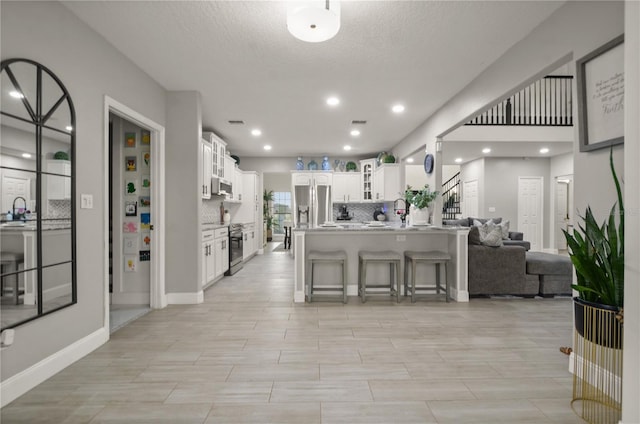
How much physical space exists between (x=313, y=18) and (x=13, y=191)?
2.09 metres

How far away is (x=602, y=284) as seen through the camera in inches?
67.0

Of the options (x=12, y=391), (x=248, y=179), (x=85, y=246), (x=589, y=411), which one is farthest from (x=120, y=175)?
(x=589, y=411)

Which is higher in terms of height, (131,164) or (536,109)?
(536,109)

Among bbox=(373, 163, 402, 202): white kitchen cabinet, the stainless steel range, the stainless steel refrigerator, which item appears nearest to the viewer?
the stainless steel range

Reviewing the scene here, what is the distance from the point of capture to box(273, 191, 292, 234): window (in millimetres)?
12672

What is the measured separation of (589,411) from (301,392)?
1.61 metres

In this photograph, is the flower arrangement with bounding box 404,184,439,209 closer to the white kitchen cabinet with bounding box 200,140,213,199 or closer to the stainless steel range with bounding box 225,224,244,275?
the white kitchen cabinet with bounding box 200,140,213,199

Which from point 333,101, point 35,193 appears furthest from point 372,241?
point 35,193

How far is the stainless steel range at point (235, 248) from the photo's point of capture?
5.73 metres

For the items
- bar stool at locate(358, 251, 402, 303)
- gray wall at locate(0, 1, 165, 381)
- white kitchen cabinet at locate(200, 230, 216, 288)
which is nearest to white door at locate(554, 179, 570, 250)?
bar stool at locate(358, 251, 402, 303)

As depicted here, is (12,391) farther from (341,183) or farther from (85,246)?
(341,183)

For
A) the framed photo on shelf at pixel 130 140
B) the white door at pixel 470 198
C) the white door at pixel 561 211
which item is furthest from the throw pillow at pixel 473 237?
the white door at pixel 561 211

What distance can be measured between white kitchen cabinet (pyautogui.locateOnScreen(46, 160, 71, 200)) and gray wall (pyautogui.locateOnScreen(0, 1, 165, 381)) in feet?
0.36

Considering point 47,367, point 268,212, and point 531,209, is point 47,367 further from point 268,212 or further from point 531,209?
point 531,209
